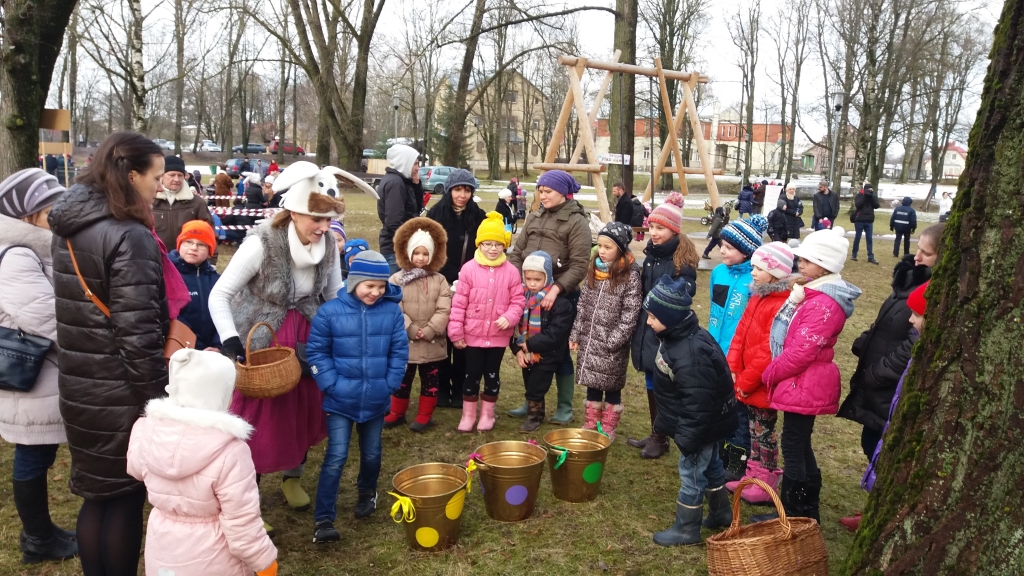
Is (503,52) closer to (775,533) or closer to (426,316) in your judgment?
(426,316)

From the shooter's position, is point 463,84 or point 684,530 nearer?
point 684,530

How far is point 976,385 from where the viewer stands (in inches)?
89.0

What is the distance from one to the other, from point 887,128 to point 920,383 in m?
38.8

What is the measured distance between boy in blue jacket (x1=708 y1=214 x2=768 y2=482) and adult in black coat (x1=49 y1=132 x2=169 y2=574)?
3.29 m

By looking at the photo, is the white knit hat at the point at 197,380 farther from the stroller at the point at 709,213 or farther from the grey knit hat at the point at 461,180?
the stroller at the point at 709,213

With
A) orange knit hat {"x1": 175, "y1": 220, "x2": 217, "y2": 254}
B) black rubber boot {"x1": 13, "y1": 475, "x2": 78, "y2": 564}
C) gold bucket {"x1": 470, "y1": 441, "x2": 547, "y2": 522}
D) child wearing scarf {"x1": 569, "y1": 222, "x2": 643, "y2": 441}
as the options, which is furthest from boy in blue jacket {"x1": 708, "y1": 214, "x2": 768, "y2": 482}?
black rubber boot {"x1": 13, "y1": 475, "x2": 78, "y2": 564}

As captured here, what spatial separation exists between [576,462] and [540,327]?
1.29 meters

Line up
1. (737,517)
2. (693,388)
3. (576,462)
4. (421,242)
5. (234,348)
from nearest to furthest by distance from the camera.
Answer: (737,517) < (234,348) < (693,388) < (576,462) < (421,242)

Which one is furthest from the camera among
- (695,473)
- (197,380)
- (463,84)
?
(463,84)

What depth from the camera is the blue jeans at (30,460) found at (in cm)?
320

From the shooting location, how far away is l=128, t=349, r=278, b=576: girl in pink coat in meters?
2.44

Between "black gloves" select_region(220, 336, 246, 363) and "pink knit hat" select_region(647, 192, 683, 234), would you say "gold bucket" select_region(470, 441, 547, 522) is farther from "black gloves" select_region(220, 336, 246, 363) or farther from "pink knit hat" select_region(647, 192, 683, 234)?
"pink knit hat" select_region(647, 192, 683, 234)

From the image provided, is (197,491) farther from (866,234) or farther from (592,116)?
(866,234)

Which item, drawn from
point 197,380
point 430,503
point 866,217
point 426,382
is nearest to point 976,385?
point 430,503
